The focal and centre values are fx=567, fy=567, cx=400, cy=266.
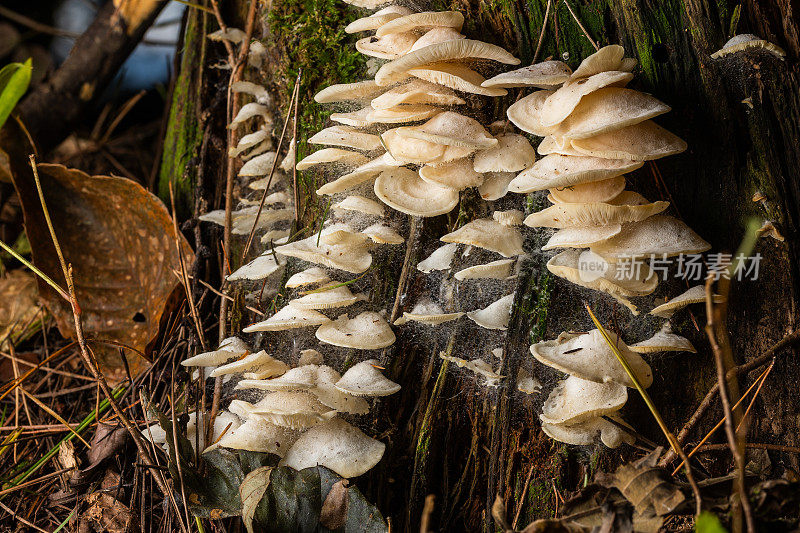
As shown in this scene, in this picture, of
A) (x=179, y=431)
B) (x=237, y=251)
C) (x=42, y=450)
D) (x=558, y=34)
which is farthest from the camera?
(x=237, y=251)

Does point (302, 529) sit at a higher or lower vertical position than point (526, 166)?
lower

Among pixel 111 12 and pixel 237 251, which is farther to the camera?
pixel 111 12

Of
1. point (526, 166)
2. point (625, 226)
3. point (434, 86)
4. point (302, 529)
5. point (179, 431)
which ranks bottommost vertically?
point (302, 529)

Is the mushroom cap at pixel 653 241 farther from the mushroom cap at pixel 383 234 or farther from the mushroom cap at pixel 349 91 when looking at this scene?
the mushroom cap at pixel 349 91

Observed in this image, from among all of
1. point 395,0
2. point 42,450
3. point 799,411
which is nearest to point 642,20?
point 395,0

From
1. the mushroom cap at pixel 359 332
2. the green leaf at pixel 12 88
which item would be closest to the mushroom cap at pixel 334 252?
the mushroom cap at pixel 359 332

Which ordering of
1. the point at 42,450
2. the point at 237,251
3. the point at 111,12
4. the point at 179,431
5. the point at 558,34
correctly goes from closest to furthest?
the point at 179,431, the point at 558,34, the point at 42,450, the point at 237,251, the point at 111,12

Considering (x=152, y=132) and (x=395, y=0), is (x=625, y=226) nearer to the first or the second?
(x=395, y=0)
